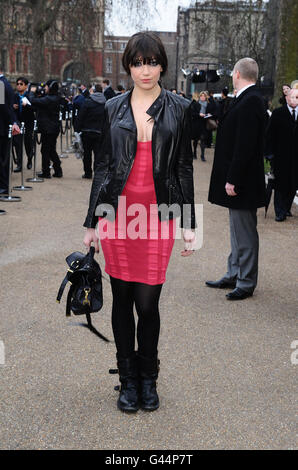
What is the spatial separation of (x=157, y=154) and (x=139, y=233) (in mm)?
431

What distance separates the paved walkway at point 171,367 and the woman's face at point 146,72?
1.76 metres

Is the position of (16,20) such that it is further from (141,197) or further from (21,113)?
(141,197)

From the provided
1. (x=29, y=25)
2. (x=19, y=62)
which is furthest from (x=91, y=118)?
(x=19, y=62)

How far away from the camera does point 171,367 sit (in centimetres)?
417

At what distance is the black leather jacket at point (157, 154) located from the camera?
3.25 metres

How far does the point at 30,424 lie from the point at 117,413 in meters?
0.47

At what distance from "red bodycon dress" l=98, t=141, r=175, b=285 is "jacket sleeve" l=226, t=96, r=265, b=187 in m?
2.13

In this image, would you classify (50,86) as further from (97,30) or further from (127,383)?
(97,30)

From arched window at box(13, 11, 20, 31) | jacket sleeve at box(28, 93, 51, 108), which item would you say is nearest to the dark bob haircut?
jacket sleeve at box(28, 93, 51, 108)

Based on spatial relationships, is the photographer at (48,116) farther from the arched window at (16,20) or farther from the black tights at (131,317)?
the arched window at (16,20)

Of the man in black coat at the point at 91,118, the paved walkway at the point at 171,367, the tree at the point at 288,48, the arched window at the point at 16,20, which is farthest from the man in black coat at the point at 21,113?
the arched window at the point at 16,20

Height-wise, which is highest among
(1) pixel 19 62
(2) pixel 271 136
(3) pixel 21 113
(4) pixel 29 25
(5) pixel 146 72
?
(5) pixel 146 72

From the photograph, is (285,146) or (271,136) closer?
(285,146)

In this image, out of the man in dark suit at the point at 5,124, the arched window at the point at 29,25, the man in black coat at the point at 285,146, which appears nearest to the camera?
the man in black coat at the point at 285,146
